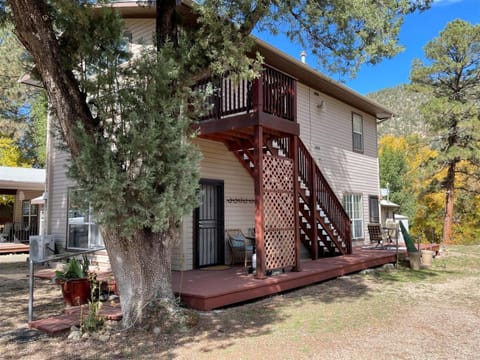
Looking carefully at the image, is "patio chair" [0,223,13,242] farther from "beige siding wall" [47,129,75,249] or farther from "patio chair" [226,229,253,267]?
"patio chair" [226,229,253,267]

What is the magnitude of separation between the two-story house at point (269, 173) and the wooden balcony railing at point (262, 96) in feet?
0.07

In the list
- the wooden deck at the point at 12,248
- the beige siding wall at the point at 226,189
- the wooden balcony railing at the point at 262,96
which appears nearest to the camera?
the wooden balcony railing at the point at 262,96

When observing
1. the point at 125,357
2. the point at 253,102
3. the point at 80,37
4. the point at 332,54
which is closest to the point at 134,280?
the point at 125,357

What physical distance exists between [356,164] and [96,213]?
462 inches

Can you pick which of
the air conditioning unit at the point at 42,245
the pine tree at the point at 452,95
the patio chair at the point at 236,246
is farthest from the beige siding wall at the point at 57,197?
the pine tree at the point at 452,95

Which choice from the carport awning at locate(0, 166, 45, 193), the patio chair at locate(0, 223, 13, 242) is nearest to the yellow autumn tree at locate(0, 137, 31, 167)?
the carport awning at locate(0, 166, 45, 193)

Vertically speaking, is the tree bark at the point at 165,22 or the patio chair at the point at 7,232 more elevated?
the tree bark at the point at 165,22

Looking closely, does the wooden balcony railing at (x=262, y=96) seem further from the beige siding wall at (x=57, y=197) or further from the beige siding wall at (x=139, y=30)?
the beige siding wall at (x=57, y=197)

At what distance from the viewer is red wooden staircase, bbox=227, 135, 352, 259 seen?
9844 mm

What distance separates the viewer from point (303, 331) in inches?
201

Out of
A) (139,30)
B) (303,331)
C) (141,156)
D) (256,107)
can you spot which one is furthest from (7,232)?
(303,331)

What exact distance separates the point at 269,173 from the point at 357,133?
854cm

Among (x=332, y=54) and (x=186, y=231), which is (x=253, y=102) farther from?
(x=186, y=231)

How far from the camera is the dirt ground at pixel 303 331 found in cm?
440
